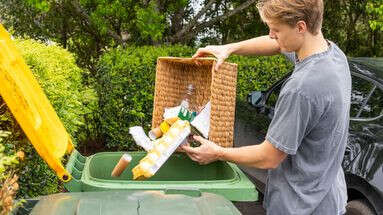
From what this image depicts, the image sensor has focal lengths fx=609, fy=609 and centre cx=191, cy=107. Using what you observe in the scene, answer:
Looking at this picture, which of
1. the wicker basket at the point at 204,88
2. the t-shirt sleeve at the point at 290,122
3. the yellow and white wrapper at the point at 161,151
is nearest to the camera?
the t-shirt sleeve at the point at 290,122

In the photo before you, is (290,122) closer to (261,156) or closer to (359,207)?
(261,156)

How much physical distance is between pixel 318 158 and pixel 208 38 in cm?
686

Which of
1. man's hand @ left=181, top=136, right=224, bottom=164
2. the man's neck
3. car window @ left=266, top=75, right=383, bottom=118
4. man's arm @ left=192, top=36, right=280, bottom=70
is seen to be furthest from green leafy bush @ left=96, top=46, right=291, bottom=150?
the man's neck

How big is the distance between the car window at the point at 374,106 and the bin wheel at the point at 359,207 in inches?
25.3

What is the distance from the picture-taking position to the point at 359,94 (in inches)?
174

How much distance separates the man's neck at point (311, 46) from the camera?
96.8 inches

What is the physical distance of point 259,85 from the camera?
7129 millimetres

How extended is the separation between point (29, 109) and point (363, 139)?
2.27 meters

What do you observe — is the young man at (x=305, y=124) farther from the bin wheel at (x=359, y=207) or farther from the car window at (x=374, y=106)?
the car window at (x=374, y=106)

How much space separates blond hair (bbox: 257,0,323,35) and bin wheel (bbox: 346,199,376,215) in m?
1.70

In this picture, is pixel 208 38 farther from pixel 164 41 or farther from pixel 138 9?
pixel 138 9

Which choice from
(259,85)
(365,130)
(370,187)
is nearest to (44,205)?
(370,187)

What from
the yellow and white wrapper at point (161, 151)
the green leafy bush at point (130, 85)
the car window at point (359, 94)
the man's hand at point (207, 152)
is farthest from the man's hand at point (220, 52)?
the green leafy bush at point (130, 85)

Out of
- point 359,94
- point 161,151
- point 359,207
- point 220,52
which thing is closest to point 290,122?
point 161,151
